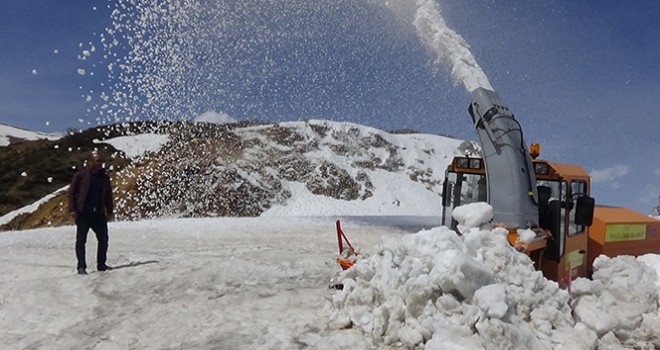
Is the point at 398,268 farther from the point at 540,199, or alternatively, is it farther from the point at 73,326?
the point at 73,326

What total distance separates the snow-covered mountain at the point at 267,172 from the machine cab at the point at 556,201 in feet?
59.2

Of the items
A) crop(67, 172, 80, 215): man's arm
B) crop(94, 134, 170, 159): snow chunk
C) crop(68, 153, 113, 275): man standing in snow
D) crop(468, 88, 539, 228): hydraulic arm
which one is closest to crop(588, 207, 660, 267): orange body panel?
crop(468, 88, 539, 228): hydraulic arm

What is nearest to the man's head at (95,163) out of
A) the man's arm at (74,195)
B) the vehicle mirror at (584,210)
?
the man's arm at (74,195)

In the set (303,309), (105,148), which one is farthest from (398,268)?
(105,148)

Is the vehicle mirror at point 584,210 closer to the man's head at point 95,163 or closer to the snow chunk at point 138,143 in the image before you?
the man's head at point 95,163

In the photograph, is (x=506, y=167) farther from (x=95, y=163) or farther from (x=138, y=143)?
(x=138, y=143)

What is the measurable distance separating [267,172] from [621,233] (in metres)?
21.2

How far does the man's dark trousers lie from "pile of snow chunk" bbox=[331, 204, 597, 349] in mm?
4013

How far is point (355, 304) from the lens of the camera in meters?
5.14

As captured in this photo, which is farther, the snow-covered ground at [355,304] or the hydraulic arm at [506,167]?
the hydraulic arm at [506,167]

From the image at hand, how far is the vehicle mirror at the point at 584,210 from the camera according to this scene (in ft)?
18.9

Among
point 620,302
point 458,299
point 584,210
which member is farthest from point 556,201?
point 458,299

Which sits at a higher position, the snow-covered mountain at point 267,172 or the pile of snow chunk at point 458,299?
the snow-covered mountain at point 267,172

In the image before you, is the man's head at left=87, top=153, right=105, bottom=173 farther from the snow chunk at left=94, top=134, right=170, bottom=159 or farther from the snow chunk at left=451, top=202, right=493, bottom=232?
the snow chunk at left=94, top=134, right=170, bottom=159
